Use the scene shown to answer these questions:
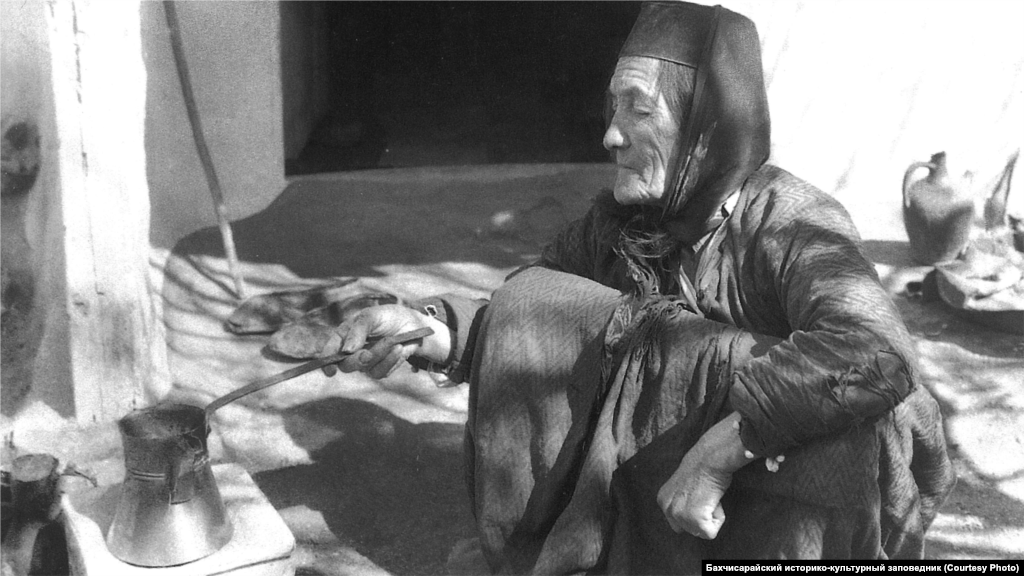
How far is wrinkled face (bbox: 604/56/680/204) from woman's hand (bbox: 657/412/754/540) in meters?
0.63

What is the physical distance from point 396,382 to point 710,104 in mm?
2064

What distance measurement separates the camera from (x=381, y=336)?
260 centimetres

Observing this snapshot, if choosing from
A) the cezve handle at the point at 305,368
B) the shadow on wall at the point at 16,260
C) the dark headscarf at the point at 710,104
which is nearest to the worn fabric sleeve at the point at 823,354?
the dark headscarf at the point at 710,104

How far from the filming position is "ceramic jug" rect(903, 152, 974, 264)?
4.98m

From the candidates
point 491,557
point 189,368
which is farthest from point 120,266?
point 491,557

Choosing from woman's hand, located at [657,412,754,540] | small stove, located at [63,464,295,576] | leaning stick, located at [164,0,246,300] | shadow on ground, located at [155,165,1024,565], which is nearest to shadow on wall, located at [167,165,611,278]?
shadow on ground, located at [155,165,1024,565]

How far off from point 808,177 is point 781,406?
364 cm

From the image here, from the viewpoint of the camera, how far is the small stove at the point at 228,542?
2418mm

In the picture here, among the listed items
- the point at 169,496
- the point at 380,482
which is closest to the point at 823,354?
the point at 169,496

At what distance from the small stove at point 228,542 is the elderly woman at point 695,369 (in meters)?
0.45

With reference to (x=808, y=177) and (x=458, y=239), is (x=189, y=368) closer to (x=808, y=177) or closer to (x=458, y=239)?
(x=458, y=239)

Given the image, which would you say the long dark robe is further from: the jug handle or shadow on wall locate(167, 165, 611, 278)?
the jug handle

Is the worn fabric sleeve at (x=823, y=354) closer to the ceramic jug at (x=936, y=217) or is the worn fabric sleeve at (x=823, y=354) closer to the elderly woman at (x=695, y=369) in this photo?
the elderly woman at (x=695, y=369)

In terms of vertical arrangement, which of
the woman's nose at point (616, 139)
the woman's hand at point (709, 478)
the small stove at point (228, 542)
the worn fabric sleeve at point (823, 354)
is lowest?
the small stove at point (228, 542)
